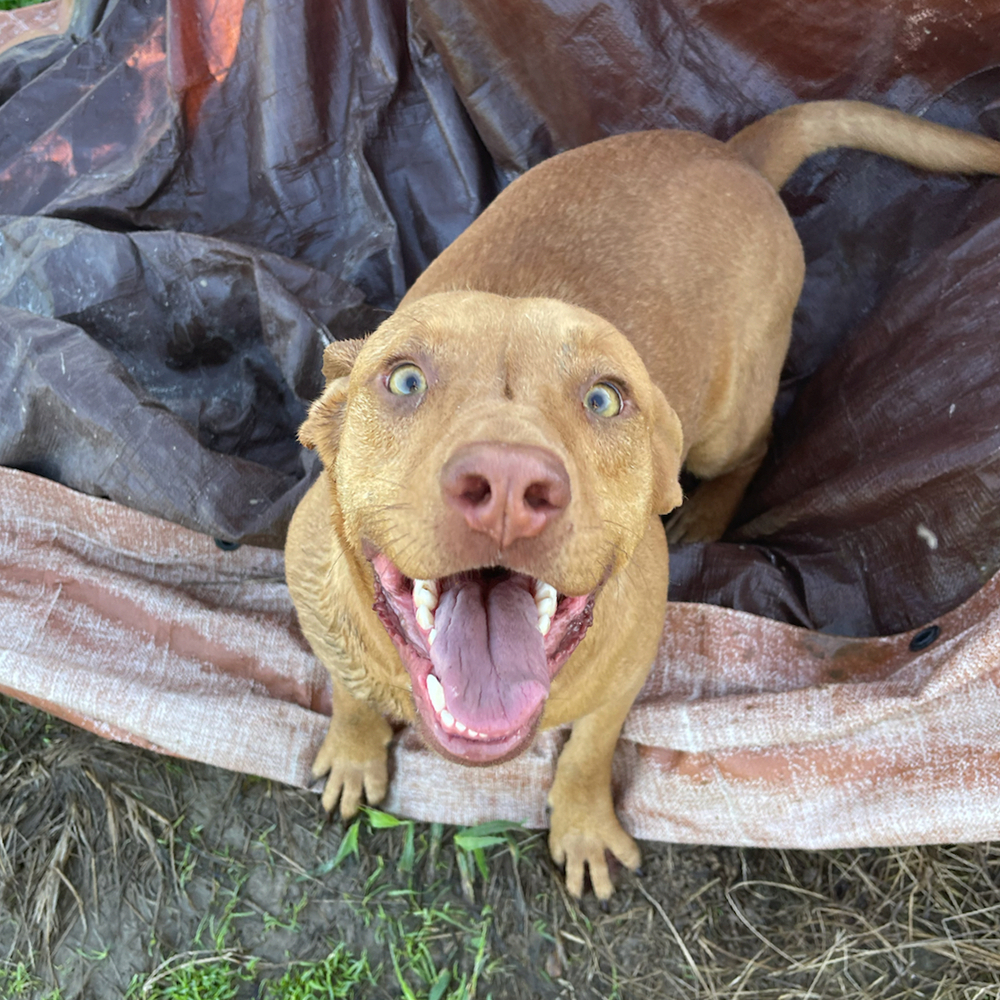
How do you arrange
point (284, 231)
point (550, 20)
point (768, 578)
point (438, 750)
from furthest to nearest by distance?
point (284, 231), point (550, 20), point (768, 578), point (438, 750)

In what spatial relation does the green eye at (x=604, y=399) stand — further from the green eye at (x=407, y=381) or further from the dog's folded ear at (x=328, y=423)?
the dog's folded ear at (x=328, y=423)

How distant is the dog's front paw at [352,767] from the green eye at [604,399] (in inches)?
60.0

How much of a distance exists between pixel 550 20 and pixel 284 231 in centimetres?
150

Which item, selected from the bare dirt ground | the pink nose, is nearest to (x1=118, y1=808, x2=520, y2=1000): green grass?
the bare dirt ground

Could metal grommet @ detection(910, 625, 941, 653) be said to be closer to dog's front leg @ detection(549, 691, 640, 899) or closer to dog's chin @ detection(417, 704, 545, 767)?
dog's front leg @ detection(549, 691, 640, 899)

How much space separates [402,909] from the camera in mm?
3168

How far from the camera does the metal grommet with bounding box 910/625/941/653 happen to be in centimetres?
313

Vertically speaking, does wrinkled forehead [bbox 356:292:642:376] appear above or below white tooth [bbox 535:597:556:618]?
above

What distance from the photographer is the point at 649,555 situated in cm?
274

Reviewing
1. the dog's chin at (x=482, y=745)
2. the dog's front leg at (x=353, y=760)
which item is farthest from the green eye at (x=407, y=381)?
the dog's front leg at (x=353, y=760)

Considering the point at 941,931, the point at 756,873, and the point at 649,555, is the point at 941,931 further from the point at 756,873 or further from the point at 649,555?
the point at 649,555

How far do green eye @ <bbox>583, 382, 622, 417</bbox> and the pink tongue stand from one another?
47 centimetres

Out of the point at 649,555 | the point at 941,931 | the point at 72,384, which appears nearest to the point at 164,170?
the point at 72,384

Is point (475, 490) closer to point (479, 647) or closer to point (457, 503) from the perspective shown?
point (457, 503)
